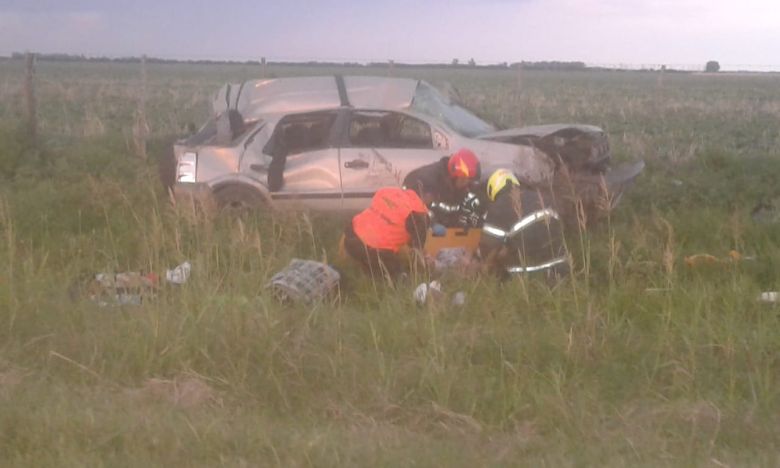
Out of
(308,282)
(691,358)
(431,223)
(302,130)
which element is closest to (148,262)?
(308,282)

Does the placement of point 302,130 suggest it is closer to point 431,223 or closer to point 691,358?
point 431,223

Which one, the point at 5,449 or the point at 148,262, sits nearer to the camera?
the point at 5,449

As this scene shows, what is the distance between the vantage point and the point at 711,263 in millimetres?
8430

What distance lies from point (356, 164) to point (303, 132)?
2.77 feet

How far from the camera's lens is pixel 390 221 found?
8430 millimetres

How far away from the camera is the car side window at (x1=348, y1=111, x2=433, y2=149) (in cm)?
1117

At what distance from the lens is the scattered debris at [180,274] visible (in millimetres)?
7650

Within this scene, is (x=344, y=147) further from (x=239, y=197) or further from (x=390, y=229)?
(x=390, y=229)

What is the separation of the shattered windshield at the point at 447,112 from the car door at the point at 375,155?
0.28 m

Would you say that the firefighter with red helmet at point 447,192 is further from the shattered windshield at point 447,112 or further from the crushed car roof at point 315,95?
the crushed car roof at point 315,95

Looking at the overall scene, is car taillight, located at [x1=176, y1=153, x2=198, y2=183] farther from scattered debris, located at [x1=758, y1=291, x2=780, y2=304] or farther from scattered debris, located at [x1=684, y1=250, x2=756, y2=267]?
scattered debris, located at [x1=758, y1=291, x2=780, y2=304]

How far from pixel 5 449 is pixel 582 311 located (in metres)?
3.75

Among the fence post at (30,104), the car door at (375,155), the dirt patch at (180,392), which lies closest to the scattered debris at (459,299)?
the dirt patch at (180,392)

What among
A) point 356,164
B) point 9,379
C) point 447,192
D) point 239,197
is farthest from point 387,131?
point 9,379
